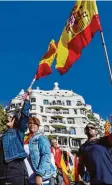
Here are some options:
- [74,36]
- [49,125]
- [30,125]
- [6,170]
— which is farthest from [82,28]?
[49,125]

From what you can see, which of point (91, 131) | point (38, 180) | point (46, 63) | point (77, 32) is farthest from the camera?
point (46, 63)

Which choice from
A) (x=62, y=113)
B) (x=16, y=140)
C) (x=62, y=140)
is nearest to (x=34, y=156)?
(x=16, y=140)

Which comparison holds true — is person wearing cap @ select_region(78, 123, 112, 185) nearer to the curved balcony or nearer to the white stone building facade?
the white stone building facade

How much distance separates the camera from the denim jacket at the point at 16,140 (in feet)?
21.1

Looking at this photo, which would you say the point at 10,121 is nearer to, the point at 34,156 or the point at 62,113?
the point at 34,156

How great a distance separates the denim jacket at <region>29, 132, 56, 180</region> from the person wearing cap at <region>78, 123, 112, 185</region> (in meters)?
0.55

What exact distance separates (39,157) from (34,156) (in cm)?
9

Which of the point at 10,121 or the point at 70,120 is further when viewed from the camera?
the point at 70,120

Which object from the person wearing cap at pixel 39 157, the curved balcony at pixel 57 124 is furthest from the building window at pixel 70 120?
the person wearing cap at pixel 39 157

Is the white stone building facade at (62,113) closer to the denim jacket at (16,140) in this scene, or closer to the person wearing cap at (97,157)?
the person wearing cap at (97,157)

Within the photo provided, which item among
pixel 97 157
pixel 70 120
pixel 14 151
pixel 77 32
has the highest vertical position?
pixel 70 120

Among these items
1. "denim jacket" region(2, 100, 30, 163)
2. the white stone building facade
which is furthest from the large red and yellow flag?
the white stone building facade

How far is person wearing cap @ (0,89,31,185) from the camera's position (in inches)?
246

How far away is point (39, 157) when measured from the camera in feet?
23.1
